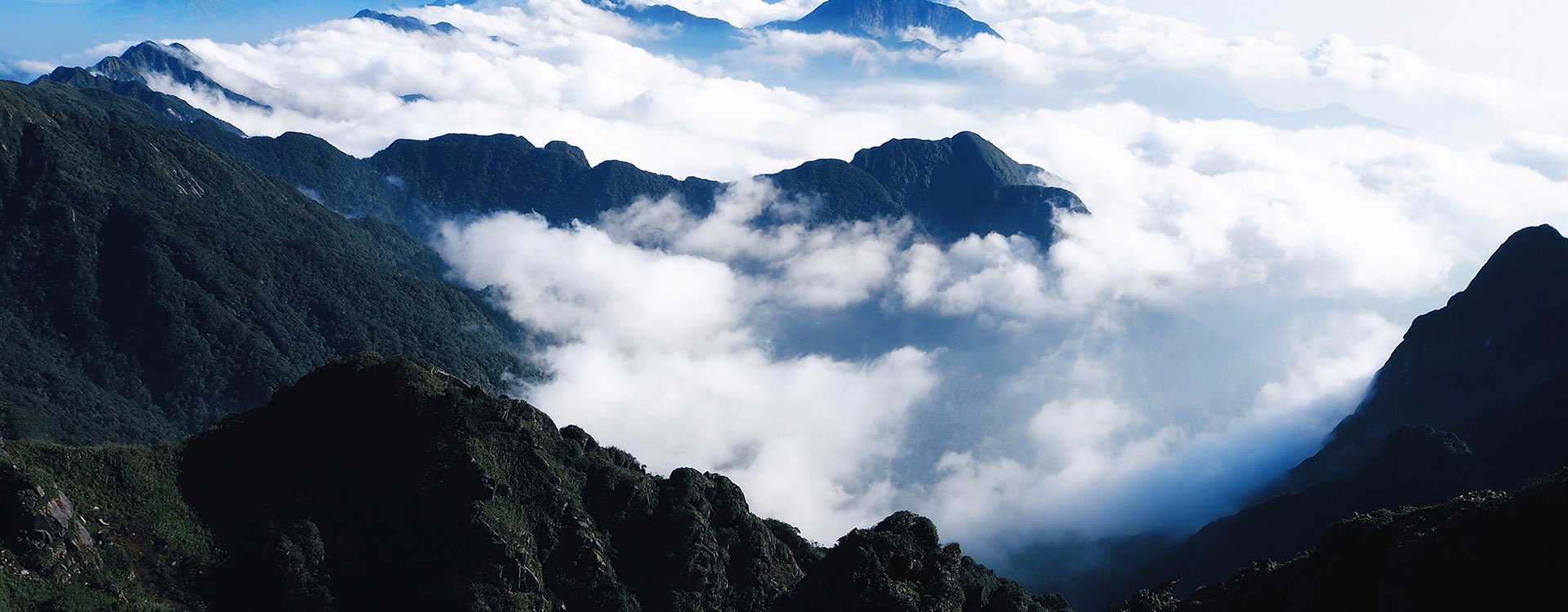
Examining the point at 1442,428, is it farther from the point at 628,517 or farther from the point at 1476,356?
the point at 628,517

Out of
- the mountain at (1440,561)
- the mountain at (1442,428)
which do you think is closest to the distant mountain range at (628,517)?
the mountain at (1440,561)

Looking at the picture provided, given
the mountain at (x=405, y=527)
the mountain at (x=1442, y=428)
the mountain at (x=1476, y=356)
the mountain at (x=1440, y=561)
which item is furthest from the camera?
the mountain at (x=1476, y=356)

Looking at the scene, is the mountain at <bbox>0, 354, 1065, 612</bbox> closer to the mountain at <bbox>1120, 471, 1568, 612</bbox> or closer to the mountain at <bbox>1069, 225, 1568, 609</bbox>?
the mountain at <bbox>1120, 471, 1568, 612</bbox>

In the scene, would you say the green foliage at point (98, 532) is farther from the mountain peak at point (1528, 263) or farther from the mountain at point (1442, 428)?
the mountain peak at point (1528, 263)

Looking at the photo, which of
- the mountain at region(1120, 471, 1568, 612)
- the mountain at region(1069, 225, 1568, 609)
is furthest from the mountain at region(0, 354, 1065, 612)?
the mountain at region(1069, 225, 1568, 609)

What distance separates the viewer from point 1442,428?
446 feet

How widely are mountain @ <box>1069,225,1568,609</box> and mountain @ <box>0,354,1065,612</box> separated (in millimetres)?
37742

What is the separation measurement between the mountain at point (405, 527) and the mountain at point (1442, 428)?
37.7 m

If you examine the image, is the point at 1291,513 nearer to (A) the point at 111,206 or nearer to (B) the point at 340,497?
(B) the point at 340,497

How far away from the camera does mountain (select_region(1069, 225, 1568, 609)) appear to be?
113938 mm

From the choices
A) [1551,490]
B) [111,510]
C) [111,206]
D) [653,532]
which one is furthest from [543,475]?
[111,206]

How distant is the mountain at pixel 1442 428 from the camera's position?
374 ft

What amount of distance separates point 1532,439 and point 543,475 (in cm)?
11034

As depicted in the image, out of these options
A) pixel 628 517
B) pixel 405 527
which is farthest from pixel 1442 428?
pixel 405 527
